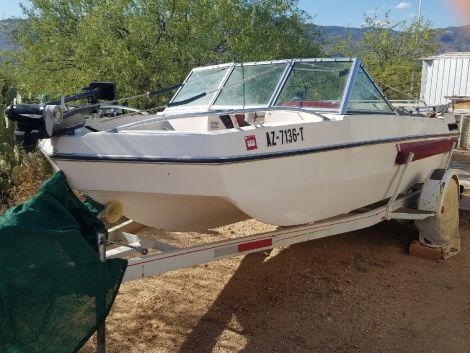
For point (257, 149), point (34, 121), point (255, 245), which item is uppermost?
point (34, 121)

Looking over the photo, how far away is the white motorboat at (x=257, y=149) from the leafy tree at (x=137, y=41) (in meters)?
3.43

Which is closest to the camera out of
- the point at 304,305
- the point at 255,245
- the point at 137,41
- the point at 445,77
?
the point at 255,245

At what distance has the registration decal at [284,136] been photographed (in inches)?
137

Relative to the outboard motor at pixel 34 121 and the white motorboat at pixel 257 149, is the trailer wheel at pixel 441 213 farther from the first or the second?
the outboard motor at pixel 34 121

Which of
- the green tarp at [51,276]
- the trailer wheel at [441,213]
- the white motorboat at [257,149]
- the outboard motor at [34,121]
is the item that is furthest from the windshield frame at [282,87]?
the green tarp at [51,276]

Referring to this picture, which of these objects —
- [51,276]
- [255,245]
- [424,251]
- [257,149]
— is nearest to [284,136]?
[257,149]

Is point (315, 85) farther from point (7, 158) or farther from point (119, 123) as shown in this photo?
point (7, 158)

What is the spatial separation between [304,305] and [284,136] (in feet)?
5.00

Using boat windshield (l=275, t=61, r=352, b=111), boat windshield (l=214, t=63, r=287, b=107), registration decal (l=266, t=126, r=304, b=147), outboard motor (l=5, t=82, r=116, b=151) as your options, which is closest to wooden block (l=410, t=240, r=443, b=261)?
boat windshield (l=275, t=61, r=352, b=111)

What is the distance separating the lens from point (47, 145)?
3234 millimetres

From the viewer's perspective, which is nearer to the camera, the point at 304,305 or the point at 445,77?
the point at 304,305

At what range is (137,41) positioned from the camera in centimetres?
870

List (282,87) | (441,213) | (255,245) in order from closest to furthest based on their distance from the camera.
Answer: (255,245) < (282,87) < (441,213)

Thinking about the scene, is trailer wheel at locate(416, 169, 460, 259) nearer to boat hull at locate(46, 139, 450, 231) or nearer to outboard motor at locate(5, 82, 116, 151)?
boat hull at locate(46, 139, 450, 231)
